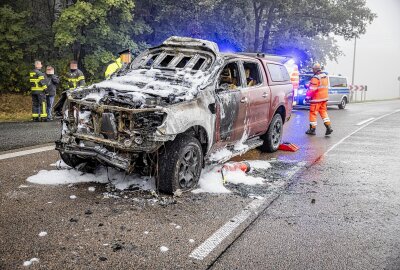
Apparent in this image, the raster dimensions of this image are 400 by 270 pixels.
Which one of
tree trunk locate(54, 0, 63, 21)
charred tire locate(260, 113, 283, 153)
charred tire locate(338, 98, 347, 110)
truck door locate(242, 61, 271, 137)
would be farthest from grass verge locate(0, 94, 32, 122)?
charred tire locate(338, 98, 347, 110)

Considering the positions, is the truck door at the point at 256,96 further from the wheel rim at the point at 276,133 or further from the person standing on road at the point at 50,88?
the person standing on road at the point at 50,88

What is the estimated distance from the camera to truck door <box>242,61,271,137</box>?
646 cm

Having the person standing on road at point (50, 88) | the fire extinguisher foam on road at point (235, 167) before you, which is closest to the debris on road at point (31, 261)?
the fire extinguisher foam on road at point (235, 167)

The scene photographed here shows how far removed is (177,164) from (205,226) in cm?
97

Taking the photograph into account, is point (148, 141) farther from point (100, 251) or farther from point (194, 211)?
point (100, 251)

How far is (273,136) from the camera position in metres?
7.79

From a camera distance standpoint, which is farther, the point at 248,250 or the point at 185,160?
the point at 185,160

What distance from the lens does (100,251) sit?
321 cm

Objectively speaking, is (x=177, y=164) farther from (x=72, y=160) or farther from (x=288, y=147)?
(x=288, y=147)

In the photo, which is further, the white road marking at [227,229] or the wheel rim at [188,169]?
the wheel rim at [188,169]

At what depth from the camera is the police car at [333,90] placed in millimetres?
18969

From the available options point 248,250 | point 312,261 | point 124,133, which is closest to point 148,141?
point 124,133

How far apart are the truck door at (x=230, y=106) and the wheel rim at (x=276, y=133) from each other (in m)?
1.63

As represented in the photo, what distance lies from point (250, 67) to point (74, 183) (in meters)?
3.75
